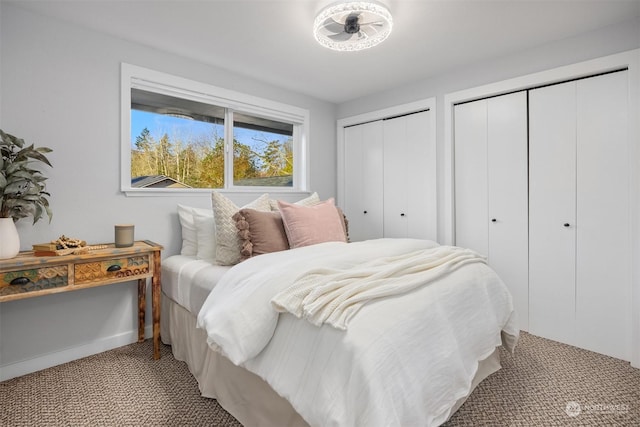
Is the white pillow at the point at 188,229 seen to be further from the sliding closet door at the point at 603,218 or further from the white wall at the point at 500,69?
the sliding closet door at the point at 603,218

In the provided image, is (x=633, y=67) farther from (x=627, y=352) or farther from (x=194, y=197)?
(x=194, y=197)

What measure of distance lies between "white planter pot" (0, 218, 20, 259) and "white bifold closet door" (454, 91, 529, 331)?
136 inches

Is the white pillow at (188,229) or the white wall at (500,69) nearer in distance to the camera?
the white wall at (500,69)

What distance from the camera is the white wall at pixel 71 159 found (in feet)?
6.85

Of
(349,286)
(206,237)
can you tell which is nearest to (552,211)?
(349,286)

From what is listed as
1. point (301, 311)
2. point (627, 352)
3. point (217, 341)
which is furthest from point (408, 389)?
point (627, 352)

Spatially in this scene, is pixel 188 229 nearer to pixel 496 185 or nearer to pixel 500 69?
pixel 496 185

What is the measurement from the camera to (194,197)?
2.96 meters

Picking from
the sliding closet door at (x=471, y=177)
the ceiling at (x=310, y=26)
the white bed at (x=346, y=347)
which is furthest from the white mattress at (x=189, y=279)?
the sliding closet door at (x=471, y=177)

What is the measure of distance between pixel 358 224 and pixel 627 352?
2612mm

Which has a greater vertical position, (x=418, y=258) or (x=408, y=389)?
(x=418, y=258)

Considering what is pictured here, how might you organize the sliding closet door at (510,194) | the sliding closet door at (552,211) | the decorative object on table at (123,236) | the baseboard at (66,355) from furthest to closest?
the sliding closet door at (510,194), the sliding closet door at (552,211), the decorative object on table at (123,236), the baseboard at (66,355)

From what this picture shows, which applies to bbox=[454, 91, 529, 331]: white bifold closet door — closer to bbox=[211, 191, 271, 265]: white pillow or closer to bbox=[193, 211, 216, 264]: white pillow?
bbox=[211, 191, 271, 265]: white pillow

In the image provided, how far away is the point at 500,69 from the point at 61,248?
3.65 m
